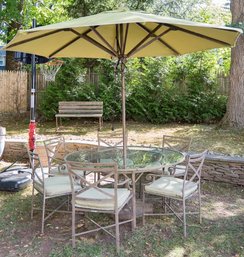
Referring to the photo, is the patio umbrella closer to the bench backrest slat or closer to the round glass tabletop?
the round glass tabletop

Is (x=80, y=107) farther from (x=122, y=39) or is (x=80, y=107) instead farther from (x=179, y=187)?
(x=179, y=187)

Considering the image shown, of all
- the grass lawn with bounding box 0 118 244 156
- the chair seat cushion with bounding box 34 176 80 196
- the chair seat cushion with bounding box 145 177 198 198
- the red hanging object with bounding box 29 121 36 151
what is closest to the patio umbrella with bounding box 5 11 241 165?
the chair seat cushion with bounding box 145 177 198 198

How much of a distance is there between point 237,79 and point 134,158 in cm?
468

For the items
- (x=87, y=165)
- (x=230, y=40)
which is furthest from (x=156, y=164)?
(x=230, y=40)

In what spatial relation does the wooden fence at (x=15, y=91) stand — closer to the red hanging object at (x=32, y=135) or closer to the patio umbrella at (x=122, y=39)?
the red hanging object at (x=32, y=135)

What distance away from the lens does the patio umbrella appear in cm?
353

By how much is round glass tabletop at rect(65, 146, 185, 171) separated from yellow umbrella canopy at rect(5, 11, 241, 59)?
116 centimetres

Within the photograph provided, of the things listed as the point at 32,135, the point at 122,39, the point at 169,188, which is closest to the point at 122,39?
the point at 122,39

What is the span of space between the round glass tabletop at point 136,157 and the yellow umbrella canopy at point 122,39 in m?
1.16

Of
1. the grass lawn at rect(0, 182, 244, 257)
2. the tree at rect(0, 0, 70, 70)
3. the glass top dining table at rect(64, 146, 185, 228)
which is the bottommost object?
the grass lawn at rect(0, 182, 244, 257)

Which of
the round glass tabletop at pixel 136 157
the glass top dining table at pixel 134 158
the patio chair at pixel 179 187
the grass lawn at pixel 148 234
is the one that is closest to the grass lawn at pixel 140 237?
the grass lawn at pixel 148 234

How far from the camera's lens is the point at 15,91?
1122 centimetres

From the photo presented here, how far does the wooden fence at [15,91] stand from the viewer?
11156 mm

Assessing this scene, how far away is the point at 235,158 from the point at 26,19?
401 inches
